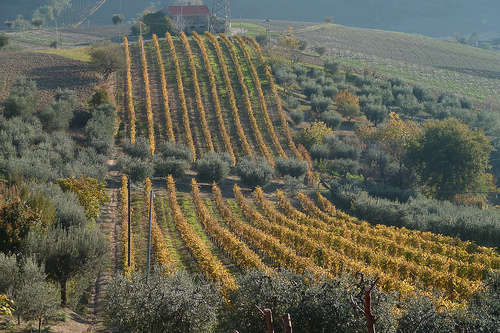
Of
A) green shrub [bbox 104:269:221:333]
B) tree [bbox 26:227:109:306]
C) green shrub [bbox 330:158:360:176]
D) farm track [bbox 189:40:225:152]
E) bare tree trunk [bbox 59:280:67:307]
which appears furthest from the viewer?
farm track [bbox 189:40:225:152]

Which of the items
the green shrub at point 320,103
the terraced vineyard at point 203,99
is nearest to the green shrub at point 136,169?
the terraced vineyard at point 203,99

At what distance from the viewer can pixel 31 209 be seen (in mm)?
21562

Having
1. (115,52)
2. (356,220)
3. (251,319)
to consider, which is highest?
(115,52)

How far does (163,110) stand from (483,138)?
134 feet

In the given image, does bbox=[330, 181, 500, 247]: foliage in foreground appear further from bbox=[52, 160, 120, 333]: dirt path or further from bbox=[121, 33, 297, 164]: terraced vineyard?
bbox=[52, 160, 120, 333]: dirt path

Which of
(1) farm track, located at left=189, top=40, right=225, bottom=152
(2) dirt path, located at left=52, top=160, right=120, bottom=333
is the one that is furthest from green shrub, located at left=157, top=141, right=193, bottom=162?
(2) dirt path, located at left=52, top=160, right=120, bottom=333

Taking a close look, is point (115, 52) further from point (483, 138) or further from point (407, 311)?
point (407, 311)

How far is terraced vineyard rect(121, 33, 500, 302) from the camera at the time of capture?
84.5ft

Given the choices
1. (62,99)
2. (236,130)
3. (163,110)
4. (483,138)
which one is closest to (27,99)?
(62,99)

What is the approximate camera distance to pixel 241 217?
118 feet

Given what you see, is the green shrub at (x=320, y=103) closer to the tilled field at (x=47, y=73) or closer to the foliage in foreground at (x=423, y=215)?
the foliage in foreground at (x=423, y=215)

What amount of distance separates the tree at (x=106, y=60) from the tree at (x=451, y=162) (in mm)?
42734

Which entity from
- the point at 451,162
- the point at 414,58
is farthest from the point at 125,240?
the point at 414,58

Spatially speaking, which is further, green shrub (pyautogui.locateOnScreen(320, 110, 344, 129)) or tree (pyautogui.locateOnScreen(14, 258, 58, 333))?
green shrub (pyautogui.locateOnScreen(320, 110, 344, 129))
